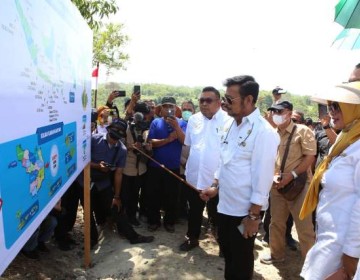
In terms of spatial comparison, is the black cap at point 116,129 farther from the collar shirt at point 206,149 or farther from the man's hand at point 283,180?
the man's hand at point 283,180

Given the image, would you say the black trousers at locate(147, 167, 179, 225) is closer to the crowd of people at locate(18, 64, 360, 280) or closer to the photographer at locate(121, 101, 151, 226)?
the crowd of people at locate(18, 64, 360, 280)

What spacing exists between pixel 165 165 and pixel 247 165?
235 cm

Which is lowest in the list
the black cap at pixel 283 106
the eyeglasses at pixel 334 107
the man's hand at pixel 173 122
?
the man's hand at pixel 173 122

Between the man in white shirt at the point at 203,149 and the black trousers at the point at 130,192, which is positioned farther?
the black trousers at the point at 130,192

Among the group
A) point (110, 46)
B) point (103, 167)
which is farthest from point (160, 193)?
point (110, 46)

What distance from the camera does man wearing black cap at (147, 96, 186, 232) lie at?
15.7 feet

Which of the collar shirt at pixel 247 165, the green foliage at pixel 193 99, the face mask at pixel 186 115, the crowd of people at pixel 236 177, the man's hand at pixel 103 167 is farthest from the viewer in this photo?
the green foliage at pixel 193 99

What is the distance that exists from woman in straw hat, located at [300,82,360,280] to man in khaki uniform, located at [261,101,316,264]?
1769 millimetres

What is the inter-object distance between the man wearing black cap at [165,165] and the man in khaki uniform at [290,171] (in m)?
1.42

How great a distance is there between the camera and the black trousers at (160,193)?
491 centimetres

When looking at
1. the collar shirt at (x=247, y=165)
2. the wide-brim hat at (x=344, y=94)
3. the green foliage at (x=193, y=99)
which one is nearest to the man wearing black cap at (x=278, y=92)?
the green foliage at (x=193, y=99)

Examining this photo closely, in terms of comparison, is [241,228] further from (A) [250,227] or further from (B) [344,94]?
(B) [344,94]

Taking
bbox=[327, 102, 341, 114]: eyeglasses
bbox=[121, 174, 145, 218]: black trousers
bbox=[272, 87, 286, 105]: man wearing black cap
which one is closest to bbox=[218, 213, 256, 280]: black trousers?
bbox=[327, 102, 341, 114]: eyeglasses

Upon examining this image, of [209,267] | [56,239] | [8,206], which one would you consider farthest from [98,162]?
[8,206]
